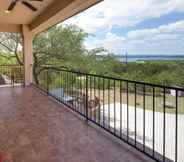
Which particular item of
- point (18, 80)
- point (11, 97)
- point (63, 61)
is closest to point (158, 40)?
point (63, 61)

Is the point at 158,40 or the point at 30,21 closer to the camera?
the point at 30,21

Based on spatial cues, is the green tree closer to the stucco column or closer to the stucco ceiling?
the stucco column

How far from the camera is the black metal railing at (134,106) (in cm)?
219

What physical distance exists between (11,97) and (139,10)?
13550mm

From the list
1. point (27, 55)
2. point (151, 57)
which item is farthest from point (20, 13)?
point (151, 57)

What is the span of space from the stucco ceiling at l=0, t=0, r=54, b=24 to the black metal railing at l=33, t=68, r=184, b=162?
1.54 meters

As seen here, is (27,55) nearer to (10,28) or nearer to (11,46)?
(10,28)

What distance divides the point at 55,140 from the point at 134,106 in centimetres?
133

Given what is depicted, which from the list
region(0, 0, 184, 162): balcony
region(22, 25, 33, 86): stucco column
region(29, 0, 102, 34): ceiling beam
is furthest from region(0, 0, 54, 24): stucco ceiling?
region(22, 25, 33, 86): stucco column

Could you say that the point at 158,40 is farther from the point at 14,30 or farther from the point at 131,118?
the point at 14,30

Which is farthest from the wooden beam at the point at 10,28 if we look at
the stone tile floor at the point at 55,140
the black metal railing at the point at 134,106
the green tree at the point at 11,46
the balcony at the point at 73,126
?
the stone tile floor at the point at 55,140

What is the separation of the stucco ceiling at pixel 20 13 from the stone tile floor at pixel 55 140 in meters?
2.41

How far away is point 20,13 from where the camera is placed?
5.71 metres

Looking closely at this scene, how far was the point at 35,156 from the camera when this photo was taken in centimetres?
227
